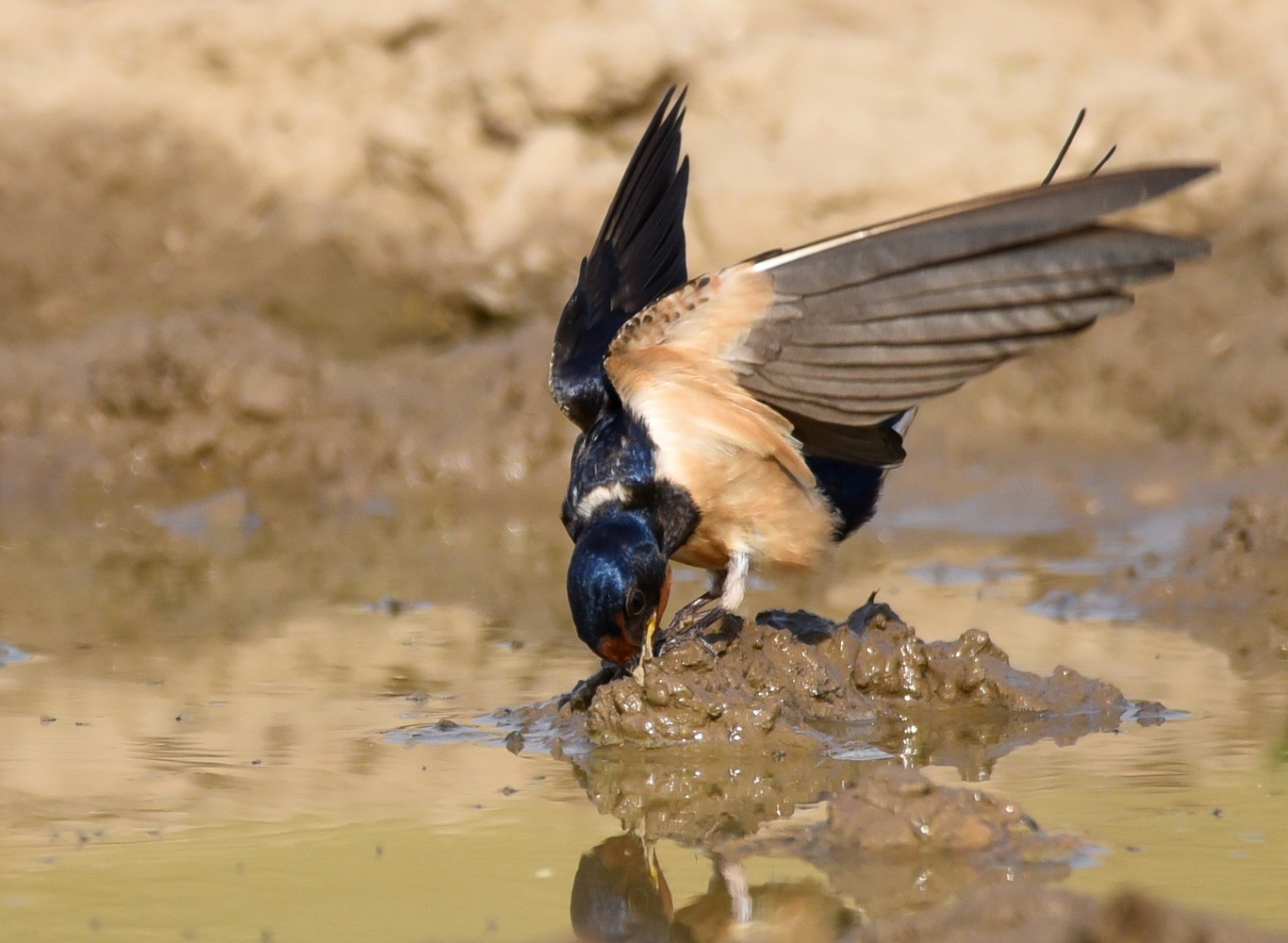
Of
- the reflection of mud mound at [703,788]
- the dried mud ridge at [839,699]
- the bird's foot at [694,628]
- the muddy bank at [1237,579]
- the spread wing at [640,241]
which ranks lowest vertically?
the reflection of mud mound at [703,788]

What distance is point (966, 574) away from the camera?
6543 mm

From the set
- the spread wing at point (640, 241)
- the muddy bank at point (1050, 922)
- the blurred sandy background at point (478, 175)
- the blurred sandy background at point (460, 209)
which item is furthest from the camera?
the blurred sandy background at point (478, 175)

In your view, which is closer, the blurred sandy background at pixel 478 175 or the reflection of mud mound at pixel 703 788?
the reflection of mud mound at pixel 703 788

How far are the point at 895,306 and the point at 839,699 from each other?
1.12 metres

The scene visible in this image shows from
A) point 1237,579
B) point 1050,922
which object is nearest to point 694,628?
point 1050,922

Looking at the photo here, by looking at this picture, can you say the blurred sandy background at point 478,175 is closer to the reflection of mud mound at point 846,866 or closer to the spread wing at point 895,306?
the spread wing at point 895,306

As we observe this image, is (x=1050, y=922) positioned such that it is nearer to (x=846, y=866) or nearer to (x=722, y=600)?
(x=846, y=866)

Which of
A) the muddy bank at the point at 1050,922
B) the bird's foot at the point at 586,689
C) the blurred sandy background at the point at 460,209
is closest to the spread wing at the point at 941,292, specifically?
the bird's foot at the point at 586,689

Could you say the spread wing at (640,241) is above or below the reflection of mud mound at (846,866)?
above

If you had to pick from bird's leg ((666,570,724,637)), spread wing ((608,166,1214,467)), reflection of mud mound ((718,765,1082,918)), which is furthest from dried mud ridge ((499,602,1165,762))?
reflection of mud mound ((718,765,1082,918))

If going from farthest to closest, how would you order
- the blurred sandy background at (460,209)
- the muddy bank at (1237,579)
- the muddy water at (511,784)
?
the blurred sandy background at (460,209)
the muddy bank at (1237,579)
the muddy water at (511,784)

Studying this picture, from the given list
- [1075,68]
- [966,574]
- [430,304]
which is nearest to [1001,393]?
[1075,68]

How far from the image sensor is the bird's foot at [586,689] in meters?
4.36

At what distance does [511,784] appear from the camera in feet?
12.7
